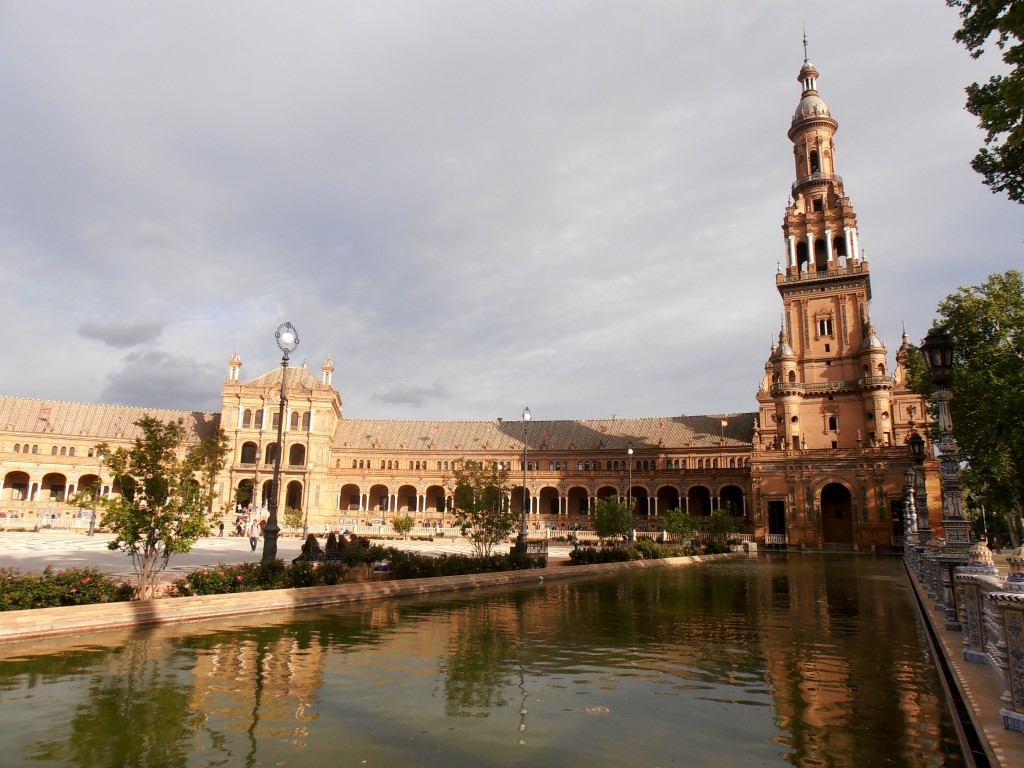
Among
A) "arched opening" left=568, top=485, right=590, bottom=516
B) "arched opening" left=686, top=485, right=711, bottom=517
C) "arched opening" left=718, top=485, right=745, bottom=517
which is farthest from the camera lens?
"arched opening" left=568, top=485, right=590, bottom=516

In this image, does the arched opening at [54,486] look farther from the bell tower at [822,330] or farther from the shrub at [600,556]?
the bell tower at [822,330]

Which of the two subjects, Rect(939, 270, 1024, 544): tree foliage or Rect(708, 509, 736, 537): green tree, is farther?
Rect(708, 509, 736, 537): green tree

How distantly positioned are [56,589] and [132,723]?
765 cm

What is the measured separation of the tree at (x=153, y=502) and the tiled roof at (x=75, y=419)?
2595 inches

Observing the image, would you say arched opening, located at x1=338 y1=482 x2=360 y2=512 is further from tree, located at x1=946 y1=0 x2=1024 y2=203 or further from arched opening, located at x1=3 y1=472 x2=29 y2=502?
tree, located at x1=946 y1=0 x2=1024 y2=203

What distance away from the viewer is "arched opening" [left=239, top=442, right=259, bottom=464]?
7414 cm

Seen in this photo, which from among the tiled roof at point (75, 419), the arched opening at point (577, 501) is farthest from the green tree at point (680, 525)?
the tiled roof at point (75, 419)

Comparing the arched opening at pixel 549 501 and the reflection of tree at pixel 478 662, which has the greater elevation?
the arched opening at pixel 549 501

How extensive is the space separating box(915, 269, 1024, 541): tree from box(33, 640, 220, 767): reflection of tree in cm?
3100

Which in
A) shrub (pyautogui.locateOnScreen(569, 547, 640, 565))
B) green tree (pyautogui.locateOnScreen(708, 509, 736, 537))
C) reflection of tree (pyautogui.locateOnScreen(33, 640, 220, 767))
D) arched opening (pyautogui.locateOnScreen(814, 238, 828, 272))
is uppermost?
arched opening (pyautogui.locateOnScreen(814, 238, 828, 272))

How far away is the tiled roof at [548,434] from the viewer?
75.9 meters

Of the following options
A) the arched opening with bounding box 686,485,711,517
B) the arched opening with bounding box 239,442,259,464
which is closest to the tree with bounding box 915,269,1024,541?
the arched opening with bounding box 686,485,711,517

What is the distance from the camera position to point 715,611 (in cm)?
1653

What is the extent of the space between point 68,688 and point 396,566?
1242cm
